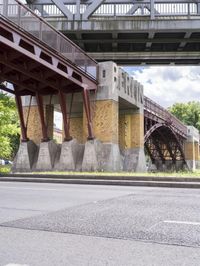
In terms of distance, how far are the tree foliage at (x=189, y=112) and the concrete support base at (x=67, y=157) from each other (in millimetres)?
74724

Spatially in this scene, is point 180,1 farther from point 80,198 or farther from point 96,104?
point 80,198

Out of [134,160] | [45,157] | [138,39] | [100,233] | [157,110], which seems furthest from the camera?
[157,110]

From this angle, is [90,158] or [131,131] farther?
[131,131]

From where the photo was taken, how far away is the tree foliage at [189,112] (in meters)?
95.5

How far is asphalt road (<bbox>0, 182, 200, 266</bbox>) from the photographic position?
4.50 m

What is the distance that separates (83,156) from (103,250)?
1904 cm

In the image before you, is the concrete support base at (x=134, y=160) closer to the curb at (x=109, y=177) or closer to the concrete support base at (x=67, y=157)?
the concrete support base at (x=67, y=157)

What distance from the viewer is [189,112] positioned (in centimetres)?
9625

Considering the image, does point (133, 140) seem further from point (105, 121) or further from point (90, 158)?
point (90, 158)

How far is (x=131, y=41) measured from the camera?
25.8 m

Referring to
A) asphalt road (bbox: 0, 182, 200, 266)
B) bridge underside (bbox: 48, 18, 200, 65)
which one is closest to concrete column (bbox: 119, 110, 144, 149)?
bridge underside (bbox: 48, 18, 200, 65)

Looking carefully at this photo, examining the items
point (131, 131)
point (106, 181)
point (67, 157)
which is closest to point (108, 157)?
point (67, 157)

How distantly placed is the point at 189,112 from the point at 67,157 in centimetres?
7651

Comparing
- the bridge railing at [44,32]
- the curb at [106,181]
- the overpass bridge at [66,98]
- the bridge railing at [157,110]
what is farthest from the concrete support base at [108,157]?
the bridge railing at [157,110]
